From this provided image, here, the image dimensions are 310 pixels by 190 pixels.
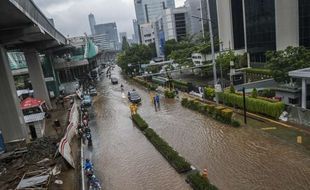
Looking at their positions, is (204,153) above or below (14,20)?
below

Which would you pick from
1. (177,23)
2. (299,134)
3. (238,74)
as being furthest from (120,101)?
(177,23)

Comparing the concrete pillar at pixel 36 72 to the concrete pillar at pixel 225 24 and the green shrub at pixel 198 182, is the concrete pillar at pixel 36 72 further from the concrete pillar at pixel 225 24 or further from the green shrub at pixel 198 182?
the concrete pillar at pixel 225 24

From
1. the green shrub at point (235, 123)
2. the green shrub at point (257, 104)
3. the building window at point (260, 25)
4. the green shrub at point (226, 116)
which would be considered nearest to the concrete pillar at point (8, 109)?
the green shrub at point (226, 116)

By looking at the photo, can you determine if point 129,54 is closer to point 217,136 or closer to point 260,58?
point 260,58

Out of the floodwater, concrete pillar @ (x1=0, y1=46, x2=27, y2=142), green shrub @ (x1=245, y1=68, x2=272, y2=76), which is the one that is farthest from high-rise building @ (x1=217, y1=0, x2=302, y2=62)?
concrete pillar @ (x1=0, y1=46, x2=27, y2=142)

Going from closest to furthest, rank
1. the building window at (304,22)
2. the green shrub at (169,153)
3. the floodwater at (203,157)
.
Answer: the floodwater at (203,157), the green shrub at (169,153), the building window at (304,22)

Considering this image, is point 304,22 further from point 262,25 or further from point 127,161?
point 127,161
